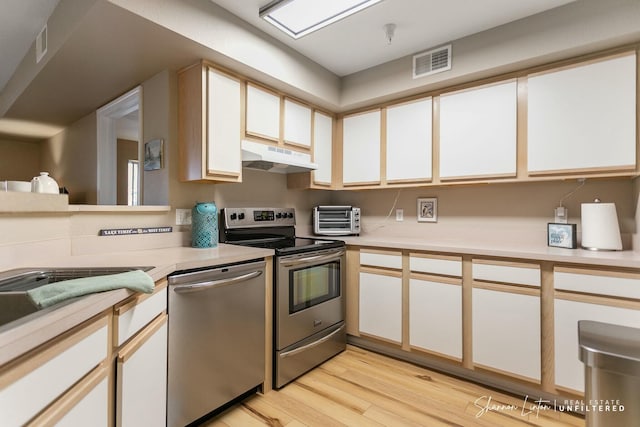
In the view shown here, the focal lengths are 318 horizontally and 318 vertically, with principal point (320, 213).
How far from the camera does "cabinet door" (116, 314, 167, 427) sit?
1.15 metres

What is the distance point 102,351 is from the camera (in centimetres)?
101

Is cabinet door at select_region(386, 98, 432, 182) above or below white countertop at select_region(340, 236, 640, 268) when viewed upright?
above

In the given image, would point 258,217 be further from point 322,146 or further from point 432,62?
point 432,62

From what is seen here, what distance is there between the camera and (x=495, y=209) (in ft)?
8.32

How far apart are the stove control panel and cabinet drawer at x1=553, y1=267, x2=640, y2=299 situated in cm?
198

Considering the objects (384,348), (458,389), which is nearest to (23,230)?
(384,348)

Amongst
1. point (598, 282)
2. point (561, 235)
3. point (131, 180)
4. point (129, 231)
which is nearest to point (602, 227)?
point (561, 235)

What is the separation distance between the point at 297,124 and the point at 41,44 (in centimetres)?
184

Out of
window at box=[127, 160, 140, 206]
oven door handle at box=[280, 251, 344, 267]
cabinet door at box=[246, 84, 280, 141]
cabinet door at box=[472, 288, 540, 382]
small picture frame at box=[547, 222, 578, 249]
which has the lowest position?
cabinet door at box=[472, 288, 540, 382]

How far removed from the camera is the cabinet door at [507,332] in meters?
1.91

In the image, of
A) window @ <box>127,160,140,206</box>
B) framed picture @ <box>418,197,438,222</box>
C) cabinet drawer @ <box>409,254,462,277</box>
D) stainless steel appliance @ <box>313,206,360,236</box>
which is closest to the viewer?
cabinet drawer @ <box>409,254,462,277</box>

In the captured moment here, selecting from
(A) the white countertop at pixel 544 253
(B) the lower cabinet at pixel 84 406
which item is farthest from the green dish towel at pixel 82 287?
(A) the white countertop at pixel 544 253

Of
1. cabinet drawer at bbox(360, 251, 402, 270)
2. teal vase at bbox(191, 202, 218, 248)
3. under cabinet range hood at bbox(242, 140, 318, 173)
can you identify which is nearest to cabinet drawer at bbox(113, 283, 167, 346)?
teal vase at bbox(191, 202, 218, 248)

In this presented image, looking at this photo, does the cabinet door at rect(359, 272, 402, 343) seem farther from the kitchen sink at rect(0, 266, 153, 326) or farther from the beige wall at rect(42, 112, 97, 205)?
the beige wall at rect(42, 112, 97, 205)
